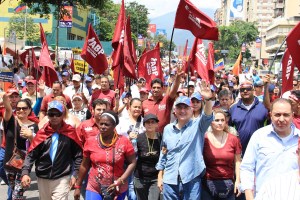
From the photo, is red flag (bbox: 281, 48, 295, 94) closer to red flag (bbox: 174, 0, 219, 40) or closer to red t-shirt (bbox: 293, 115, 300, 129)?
red flag (bbox: 174, 0, 219, 40)

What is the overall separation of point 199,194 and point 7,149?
267 cm

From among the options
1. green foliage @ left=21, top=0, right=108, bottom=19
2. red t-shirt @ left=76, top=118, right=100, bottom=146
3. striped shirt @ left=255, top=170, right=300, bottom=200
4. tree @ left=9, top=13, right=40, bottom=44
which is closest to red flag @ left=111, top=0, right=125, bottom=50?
red t-shirt @ left=76, top=118, right=100, bottom=146

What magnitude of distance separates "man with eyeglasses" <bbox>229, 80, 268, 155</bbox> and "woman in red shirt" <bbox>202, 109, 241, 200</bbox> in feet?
2.98

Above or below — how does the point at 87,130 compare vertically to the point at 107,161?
above

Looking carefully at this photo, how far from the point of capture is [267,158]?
4156 mm

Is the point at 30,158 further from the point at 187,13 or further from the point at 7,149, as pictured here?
the point at 187,13

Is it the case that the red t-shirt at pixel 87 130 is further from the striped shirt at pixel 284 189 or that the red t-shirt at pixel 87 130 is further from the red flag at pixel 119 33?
the striped shirt at pixel 284 189

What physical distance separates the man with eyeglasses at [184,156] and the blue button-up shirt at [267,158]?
98cm

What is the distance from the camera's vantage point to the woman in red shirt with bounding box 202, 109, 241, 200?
213 inches

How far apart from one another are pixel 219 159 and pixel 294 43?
2.59 m

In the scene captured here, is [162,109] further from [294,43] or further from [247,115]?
[294,43]

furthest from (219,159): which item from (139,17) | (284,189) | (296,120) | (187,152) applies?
(139,17)

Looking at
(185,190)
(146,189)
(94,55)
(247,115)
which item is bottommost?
(146,189)

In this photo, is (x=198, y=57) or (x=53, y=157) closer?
(x=53, y=157)
